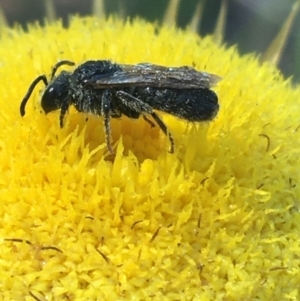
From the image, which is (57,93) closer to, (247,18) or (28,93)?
(28,93)

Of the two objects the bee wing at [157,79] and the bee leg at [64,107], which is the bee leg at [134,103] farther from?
the bee leg at [64,107]

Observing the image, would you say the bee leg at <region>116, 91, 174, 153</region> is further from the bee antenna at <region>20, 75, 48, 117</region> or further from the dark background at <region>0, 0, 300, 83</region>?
the dark background at <region>0, 0, 300, 83</region>

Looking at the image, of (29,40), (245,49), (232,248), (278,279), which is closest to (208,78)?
(232,248)

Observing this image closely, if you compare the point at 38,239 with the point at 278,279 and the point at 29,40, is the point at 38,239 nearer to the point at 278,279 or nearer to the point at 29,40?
the point at 278,279

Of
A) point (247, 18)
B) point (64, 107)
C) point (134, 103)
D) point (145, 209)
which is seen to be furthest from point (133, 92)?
point (247, 18)

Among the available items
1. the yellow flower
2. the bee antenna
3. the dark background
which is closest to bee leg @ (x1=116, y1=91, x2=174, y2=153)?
the yellow flower

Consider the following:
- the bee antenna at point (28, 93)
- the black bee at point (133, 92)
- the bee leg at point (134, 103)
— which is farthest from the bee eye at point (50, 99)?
the bee leg at point (134, 103)

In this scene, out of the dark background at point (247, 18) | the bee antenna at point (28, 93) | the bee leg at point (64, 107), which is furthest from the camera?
the dark background at point (247, 18)
